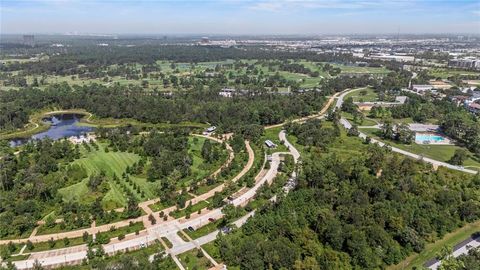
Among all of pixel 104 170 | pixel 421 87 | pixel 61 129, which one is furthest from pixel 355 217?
pixel 421 87

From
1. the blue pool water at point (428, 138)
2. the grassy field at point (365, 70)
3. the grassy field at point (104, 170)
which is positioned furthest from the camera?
the grassy field at point (365, 70)

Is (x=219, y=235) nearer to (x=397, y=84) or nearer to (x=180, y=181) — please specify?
(x=180, y=181)

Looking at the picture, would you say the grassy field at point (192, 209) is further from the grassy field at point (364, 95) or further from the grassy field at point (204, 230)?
the grassy field at point (364, 95)

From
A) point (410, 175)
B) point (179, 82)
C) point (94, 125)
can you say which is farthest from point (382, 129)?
point (179, 82)

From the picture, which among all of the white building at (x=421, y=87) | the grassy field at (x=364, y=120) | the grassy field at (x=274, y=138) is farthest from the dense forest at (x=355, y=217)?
the white building at (x=421, y=87)

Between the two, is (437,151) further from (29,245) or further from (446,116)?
(29,245)

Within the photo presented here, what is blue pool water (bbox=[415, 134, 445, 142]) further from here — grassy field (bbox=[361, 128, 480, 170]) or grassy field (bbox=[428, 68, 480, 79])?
grassy field (bbox=[428, 68, 480, 79])
